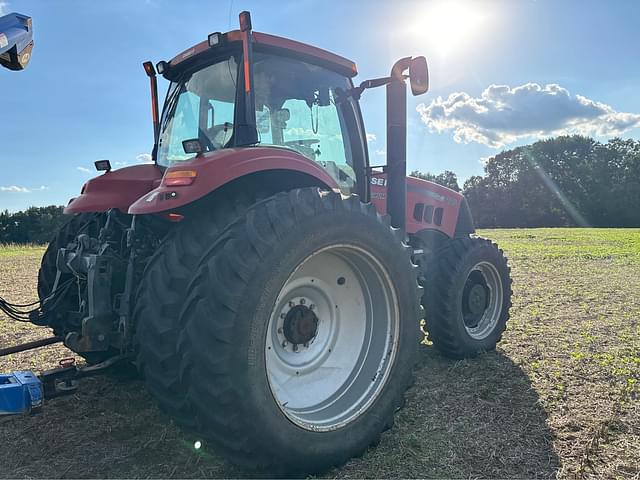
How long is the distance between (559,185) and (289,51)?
61224 millimetres

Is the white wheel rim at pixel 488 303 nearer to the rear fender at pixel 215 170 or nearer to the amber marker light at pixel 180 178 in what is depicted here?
the rear fender at pixel 215 170

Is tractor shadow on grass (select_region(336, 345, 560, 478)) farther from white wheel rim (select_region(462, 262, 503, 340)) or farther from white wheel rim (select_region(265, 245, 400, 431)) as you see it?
white wheel rim (select_region(462, 262, 503, 340))

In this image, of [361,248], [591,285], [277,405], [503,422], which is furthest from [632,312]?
[277,405]

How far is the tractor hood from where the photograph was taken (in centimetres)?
347

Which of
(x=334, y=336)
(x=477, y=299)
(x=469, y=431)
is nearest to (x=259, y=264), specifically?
(x=334, y=336)

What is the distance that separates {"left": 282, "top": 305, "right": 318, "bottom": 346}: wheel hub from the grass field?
2.35 ft

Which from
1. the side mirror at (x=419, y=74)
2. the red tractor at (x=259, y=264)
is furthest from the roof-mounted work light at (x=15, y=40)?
the side mirror at (x=419, y=74)

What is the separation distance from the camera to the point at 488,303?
5.02m

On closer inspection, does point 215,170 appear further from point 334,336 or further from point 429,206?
point 429,206

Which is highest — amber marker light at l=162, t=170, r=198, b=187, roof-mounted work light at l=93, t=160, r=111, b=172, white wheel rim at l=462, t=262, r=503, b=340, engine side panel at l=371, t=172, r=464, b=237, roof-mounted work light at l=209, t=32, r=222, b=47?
roof-mounted work light at l=209, t=32, r=222, b=47

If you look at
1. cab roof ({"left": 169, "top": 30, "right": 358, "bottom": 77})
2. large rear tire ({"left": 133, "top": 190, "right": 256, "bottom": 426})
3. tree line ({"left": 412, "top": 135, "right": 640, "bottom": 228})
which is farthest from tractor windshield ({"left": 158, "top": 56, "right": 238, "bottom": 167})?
tree line ({"left": 412, "top": 135, "right": 640, "bottom": 228})

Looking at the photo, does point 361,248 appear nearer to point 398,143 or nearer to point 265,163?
point 265,163

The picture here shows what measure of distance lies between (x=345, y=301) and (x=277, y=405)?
2.92ft

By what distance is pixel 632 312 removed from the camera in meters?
6.31
